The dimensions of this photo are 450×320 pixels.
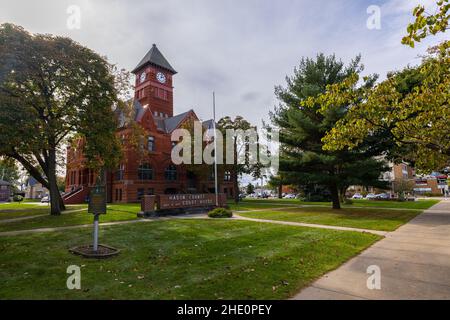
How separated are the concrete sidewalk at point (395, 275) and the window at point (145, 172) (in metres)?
35.7

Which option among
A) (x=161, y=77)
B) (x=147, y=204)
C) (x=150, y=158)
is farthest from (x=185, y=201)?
(x=161, y=77)

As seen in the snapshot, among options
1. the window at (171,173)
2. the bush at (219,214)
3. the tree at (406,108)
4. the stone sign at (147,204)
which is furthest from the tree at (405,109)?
the window at (171,173)

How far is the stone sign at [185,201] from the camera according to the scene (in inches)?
781

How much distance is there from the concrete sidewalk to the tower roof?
5172 cm

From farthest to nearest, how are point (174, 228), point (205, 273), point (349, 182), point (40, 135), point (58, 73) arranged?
point (349, 182), point (58, 73), point (40, 135), point (174, 228), point (205, 273)

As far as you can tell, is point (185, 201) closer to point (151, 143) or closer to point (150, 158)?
point (150, 158)

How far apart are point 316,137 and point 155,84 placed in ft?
122

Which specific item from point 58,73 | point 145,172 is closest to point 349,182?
point 58,73

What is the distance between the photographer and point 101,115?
1930cm

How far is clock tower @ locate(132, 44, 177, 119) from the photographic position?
51625mm

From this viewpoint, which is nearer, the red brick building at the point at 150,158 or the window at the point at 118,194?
the red brick building at the point at 150,158

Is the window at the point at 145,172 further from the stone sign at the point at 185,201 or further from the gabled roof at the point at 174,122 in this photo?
the stone sign at the point at 185,201
